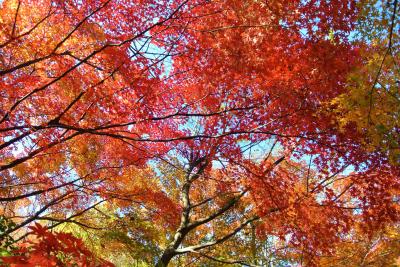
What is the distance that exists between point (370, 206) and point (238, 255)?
22.5ft

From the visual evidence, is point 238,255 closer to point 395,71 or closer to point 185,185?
point 185,185

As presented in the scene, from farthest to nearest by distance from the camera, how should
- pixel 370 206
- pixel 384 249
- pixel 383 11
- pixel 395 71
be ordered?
pixel 384 249, pixel 370 206, pixel 395 71, pixel 383 11

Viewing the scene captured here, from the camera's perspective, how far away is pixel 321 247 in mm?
8789

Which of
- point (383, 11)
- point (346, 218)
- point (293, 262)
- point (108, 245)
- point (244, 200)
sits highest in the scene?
point (244, 200)

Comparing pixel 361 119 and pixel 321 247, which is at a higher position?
Answer: pixel 321 247

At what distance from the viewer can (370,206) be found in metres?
8.22

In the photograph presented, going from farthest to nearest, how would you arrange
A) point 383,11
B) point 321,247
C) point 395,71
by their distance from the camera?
1. point 321,247
2. point 395,71
3. point 383,11

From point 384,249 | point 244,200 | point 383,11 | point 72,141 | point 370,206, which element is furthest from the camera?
point 244,200

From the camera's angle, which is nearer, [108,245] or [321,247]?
[321,247]

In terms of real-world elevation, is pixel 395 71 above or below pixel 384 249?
below

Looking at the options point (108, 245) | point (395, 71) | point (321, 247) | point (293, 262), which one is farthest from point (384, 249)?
point (395, 71)

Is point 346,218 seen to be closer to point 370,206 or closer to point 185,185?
point 370,206

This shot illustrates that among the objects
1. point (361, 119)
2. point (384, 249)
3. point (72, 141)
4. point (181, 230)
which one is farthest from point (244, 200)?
point (361, 119)

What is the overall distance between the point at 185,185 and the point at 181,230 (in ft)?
5.01
